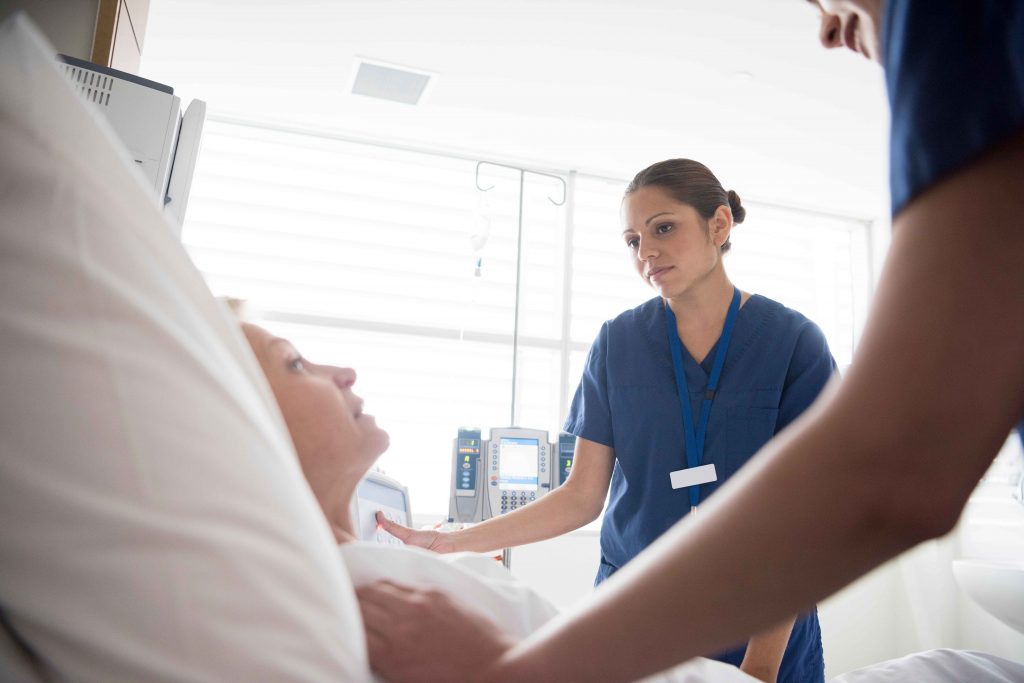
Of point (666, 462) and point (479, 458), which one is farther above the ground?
point (666, 462)

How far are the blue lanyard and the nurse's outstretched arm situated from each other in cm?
127

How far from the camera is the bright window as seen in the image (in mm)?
3941

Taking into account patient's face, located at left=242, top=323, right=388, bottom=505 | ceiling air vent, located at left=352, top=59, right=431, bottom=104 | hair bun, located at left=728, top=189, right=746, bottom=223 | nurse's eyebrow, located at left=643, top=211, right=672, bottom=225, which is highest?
ceiling air vent, located at left=352, top=59, right=431, bottom=104

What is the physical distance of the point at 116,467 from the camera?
508 mm

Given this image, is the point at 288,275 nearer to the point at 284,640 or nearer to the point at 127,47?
the point at 127,47

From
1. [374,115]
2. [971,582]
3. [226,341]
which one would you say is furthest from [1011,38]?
[374,115]

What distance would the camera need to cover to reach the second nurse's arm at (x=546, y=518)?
5.33 ft

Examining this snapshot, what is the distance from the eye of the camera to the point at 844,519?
44 cm

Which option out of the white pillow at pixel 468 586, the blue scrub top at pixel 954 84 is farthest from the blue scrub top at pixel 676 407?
the blue scrub top at pixel 954 84

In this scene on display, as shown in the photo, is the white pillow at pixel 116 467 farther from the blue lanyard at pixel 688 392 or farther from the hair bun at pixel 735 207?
the hair bun at pixel 735 207

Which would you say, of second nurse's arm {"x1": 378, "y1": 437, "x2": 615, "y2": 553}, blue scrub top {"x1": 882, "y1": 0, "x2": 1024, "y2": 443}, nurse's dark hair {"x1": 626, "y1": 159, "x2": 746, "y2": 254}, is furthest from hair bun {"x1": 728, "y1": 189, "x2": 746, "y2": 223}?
blue scrub top {"x1": 882, "y1": 0, "x2": 1024, "y2": 443}

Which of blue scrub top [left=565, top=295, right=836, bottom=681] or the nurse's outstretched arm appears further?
blue scrub top [left=565, top=295, right=836, bottom=681]

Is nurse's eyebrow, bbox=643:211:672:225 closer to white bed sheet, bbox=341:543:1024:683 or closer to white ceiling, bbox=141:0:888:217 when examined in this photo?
white bed sheet, bbox=341:543:1024:683

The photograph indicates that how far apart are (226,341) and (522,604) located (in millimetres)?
509
